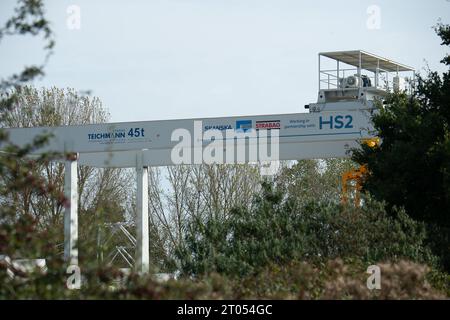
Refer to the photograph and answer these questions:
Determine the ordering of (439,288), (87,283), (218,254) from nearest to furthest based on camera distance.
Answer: (87,283) < (439,288) < (218,254)

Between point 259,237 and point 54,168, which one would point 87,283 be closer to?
point 259,237

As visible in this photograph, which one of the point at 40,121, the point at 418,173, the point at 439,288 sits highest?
the point at 40,121

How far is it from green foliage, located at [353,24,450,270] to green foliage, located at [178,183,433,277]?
238 centimetres

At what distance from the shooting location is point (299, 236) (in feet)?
48.7

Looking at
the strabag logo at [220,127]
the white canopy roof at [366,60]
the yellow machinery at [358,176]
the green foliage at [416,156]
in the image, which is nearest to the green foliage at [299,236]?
the green foliage at [416,156]

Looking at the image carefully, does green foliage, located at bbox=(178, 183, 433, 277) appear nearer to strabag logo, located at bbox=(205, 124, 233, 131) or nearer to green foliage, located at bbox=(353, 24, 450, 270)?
green foliage, located at bbox=(353, 24, 450, 270)

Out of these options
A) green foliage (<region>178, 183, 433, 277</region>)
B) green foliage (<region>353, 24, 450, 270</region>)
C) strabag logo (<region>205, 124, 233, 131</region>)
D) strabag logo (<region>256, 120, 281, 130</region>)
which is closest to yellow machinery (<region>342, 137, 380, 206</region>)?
green foliage (<region>353, 24, 450, 270</region>)

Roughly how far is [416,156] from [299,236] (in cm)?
455

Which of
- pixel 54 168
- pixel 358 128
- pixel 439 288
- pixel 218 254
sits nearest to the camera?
pixel 439 288

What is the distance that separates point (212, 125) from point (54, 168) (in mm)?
16208

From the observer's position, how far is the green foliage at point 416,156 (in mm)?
18328

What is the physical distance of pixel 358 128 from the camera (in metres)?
19.8

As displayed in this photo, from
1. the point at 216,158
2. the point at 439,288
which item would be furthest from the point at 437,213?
the point at 439,288

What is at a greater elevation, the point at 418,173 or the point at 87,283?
the point at 418,173
